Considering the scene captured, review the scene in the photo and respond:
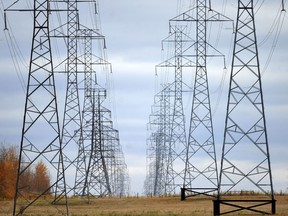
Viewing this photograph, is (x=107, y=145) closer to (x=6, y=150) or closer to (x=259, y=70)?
(x=6, y=150)

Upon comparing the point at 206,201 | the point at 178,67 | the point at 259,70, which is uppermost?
the point at 178,67

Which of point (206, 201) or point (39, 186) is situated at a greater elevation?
point (39, 186)

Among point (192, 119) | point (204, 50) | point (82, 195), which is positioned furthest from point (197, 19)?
point (82, 195)

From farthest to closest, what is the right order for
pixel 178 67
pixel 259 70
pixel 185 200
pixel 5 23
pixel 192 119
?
pixel 178 67 < pixel 185 200 < pixel 192 119 < pixel 5 23 < pixel 259 70

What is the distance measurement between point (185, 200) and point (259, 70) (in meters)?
24.1

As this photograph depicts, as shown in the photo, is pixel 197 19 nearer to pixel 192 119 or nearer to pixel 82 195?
pixel 192 119

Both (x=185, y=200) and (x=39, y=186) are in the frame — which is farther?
(x=39, y=186)

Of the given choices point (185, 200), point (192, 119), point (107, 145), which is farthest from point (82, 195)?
point (107, 145)

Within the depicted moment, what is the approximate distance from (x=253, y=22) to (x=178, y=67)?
31204mm

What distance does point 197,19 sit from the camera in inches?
2467

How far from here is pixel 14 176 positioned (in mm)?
132125

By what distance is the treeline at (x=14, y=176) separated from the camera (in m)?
126

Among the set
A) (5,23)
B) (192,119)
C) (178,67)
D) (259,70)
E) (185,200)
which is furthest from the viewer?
(178,67)

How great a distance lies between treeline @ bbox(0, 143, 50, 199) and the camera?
126375mm
